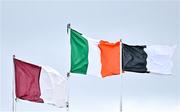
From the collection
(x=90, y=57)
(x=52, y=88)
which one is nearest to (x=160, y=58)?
(x=90, y=57)

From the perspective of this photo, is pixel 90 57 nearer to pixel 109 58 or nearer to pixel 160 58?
pixel 109 58

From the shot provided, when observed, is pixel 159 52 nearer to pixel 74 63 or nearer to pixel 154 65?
pixel 154 65

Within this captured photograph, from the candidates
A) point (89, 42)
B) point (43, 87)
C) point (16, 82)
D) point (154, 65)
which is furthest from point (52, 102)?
point (154, 65)

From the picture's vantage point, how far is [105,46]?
8.23 m

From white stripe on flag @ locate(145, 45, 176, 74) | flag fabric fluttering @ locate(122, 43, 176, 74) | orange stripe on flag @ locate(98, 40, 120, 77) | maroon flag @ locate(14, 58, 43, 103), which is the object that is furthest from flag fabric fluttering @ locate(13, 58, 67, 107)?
white stripe on flag @ locate(145, 45, 176, 74)

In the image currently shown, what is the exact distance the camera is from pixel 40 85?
26.2ft

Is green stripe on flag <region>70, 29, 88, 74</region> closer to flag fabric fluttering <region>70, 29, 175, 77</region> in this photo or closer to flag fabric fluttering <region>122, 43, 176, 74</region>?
flag fabric fluttering <region>70, 29, 175, 77</region>

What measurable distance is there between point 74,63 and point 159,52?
189 centimetres

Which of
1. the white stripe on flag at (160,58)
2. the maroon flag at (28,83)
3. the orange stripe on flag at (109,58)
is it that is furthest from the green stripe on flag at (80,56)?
the white stripe on flag at (160,58)

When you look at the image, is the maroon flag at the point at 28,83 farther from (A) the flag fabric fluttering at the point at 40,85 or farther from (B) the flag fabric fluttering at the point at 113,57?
(B) the flag fabric fluttering at the point at 113,57

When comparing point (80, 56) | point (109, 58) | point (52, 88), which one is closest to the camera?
point (52, 88)

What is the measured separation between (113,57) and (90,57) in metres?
0.54

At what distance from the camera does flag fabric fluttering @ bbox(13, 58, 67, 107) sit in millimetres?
7984

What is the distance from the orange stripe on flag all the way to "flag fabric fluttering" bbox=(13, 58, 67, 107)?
916mm
